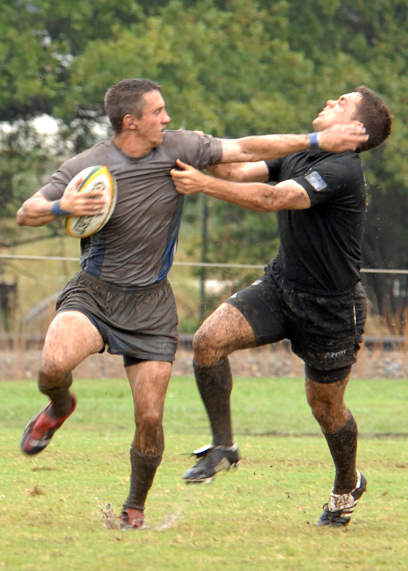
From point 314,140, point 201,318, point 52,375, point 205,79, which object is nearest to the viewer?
point 52,375

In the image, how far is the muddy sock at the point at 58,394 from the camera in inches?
237

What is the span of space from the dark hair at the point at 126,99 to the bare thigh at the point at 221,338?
1.25 meters

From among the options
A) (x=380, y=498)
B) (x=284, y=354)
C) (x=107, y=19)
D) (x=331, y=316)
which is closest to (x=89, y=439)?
(x=380, y=498)

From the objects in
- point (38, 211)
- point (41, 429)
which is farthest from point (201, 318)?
point (38, 211)

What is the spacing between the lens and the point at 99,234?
20.1 ft

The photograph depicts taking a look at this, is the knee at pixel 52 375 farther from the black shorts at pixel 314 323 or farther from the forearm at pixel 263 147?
the forearm at pixel 263 147

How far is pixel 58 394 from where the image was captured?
6.15 m

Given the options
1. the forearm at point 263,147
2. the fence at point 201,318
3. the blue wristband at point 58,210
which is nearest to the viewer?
the blue wristband at point 58,210

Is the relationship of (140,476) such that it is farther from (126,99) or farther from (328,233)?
(126,99)

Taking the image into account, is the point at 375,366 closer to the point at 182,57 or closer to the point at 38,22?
the point at 182,57

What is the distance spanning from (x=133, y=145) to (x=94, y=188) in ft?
1.41

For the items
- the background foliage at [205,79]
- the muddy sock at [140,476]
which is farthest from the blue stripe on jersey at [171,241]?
the background foliage at [205,79]

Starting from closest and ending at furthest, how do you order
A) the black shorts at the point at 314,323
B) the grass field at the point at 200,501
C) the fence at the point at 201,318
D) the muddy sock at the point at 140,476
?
the grass field at the point at 200,501, the muddy sock at the point at 140,476, the black shorts at the point at 314,323, the fence at the point at 201,318

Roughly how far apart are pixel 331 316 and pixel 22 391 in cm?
900
